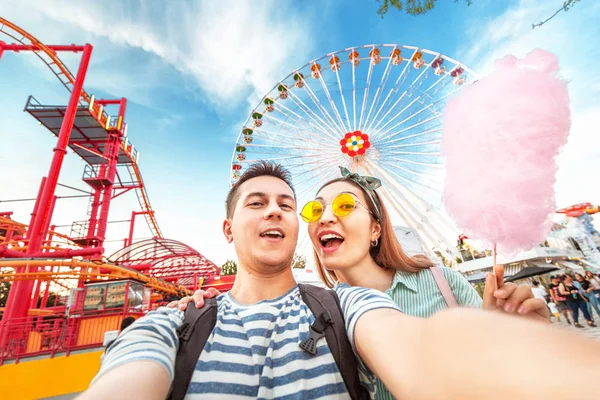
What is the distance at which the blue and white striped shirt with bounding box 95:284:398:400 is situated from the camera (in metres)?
1.26

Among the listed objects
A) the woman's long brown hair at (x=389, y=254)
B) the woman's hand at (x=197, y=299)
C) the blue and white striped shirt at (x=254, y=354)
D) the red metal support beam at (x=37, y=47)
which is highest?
the red metal support beam at (x=37, y=47)

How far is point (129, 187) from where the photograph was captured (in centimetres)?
1983

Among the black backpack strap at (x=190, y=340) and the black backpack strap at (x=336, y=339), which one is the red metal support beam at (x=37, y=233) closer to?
the black backpack strap at (x=190, y=340)

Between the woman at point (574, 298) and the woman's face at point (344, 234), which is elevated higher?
the woman's face at point (344, 234)

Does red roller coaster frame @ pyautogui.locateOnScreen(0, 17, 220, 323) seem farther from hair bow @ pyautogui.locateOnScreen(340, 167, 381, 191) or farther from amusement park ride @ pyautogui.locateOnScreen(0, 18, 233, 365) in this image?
hair bow @ pyautogui.locateOnScreen(340, 167, 381, 191)

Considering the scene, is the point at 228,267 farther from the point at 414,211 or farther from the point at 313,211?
the point at 313,211

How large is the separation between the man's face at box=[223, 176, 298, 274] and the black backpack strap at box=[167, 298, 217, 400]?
15.1 inches

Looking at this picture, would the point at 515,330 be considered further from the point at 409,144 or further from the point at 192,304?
the point at 409,144

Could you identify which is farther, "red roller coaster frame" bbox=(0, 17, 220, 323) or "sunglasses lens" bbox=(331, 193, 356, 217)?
"red roller coaster frame" bbox=(0, 17, 220, 323)

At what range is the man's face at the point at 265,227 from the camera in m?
1.90

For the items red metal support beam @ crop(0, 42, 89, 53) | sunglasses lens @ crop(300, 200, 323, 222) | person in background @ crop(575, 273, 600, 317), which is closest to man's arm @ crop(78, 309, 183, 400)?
sunglasses lens @ crop(300, 200, 323, 222)

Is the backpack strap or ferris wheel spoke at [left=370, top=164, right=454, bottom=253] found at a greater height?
ferris wheel spoke at [left=370, top=164, right=454, bottom=253]

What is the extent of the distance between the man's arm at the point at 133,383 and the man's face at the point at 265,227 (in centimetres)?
83

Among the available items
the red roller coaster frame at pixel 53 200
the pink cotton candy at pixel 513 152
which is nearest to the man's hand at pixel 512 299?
the pink cotton candy at pixel 513 152
